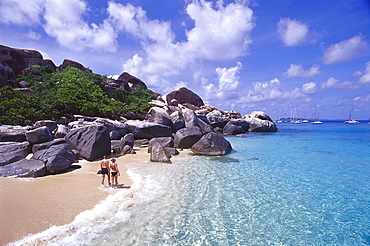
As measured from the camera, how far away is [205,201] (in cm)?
490

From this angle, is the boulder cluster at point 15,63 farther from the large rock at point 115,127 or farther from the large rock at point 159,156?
the large rock at point 159,156

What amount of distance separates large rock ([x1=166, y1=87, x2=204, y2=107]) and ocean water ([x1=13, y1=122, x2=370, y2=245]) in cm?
3077

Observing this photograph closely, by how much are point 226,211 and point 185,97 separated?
3489cm

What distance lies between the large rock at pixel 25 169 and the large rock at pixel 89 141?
6.59 feet

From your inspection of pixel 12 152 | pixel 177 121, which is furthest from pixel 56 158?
pixel 177 121

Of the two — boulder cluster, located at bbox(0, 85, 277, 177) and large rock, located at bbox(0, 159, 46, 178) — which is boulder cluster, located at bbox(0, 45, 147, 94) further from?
large rock, located at bbox(0, 159, 46, 178)

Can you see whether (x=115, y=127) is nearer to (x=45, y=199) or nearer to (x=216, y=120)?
(x=45, y=199)

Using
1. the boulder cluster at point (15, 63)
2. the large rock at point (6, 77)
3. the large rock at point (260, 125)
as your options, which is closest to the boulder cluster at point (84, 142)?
the large rock at point (6, 77)

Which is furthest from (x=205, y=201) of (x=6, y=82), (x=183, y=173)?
(x=6, y=82)

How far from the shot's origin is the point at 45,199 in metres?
4.45

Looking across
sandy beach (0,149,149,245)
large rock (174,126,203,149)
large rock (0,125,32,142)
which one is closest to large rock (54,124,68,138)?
large rock (0,125,32,142)

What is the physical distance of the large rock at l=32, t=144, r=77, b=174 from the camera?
6.19 meters

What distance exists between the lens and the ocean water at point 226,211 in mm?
3451

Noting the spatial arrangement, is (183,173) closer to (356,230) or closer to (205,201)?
(205,201)
